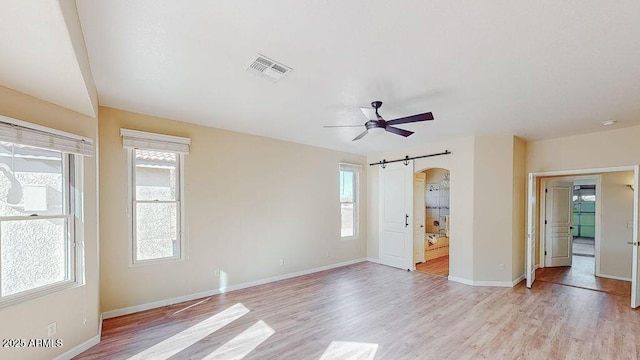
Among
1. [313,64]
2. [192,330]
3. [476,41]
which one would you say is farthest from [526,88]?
[192,330]

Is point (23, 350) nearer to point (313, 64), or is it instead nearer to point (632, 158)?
point (313, 64)

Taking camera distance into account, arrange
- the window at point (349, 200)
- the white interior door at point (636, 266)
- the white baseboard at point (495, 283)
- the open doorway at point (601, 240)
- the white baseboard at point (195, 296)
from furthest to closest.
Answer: the window at point (349, 200)
the open doorway at point (601, 240)
the white baseboard at point (495, 283)
the white interior door at point (636, 266)
the white baseboard at point (195, 296)

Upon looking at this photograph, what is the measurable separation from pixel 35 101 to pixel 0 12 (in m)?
1.50

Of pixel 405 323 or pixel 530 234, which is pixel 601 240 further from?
pixel 405 323

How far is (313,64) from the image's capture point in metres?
2.42

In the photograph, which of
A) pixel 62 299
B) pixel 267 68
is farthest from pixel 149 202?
pixel 267 68

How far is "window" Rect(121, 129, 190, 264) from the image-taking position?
12.2ft

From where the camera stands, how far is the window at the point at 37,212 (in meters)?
2.30

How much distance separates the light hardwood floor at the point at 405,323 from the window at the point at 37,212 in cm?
91

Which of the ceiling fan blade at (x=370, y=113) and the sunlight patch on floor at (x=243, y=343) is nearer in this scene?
the sunlight patch on floor at (x=243, y=343)

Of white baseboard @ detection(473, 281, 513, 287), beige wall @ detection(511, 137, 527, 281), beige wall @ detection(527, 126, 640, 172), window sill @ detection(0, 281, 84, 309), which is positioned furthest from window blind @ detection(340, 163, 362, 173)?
window sill @ detection(0, 281, 84, 309)

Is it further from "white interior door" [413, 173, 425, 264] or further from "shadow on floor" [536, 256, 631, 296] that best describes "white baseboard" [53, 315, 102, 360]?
"shadow on floor" [536, 256, 631, 296]

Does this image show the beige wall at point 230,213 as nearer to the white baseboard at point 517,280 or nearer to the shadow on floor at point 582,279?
the white baseboard at point 517,280

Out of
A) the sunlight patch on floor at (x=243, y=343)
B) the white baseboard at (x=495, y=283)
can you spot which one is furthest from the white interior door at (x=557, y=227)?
the sunlight patch on floor at (x=243, y=343)
